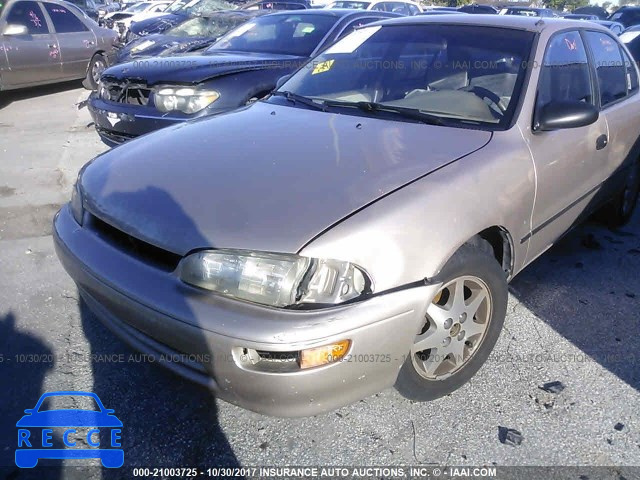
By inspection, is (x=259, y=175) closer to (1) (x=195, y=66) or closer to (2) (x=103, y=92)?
(1) (x=195, y=66)

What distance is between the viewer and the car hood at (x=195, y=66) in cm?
489

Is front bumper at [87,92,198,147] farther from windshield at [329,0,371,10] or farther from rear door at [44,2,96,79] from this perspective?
windshield at [329,0,371,10]

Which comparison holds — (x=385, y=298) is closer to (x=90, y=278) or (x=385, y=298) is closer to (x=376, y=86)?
(x=90, y=278)

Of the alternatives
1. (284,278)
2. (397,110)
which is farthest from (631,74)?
(284,278)

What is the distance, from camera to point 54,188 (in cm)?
494

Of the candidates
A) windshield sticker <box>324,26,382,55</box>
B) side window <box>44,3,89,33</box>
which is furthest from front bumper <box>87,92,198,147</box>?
side window <box>44,3,89,33</box>

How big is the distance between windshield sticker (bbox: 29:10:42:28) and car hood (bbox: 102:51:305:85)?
446 cm

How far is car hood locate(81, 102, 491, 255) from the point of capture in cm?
197

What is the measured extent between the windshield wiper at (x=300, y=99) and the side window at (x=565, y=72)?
115 centimetres

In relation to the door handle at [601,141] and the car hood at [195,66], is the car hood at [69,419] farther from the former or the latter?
the car hood at [195,66]

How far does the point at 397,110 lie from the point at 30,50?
7.71 meters

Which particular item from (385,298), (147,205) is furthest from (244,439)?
(147,205)

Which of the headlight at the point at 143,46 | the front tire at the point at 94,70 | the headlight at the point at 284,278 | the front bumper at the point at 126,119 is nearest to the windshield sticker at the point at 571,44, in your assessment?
the headlight at the point at 284,278

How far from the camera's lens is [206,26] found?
358 inches
